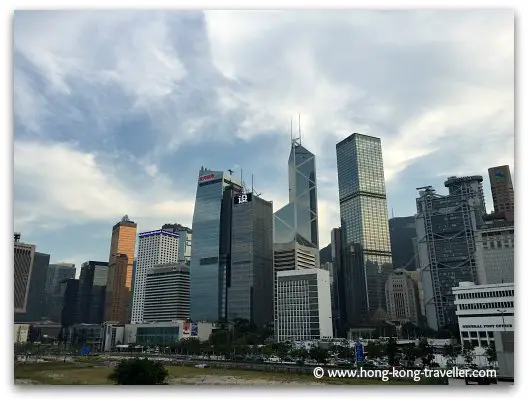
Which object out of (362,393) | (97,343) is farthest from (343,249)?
(362,393)

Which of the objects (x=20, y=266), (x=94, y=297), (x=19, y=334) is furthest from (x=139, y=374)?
(x=94, y=297)

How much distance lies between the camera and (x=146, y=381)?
429 inches

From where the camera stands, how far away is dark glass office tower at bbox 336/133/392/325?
2643 inches

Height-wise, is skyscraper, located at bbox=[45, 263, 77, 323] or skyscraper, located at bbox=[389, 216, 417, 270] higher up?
skyscraper, located at bbox=[389, 216, 417, 270]

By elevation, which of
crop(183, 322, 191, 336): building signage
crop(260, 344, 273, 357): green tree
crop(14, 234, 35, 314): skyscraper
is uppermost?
crop(14, 234, 35, 314): skyscraper

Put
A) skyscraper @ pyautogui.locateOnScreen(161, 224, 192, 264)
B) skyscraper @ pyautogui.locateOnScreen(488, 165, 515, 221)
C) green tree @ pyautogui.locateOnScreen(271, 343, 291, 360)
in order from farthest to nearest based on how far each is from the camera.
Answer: skyscraper @ pyautogui.locateOnScreen(161, 224, 192, 264) < green tree @ pyautogui.locateOnScreen(271, 343, 291, 360) < skyscraper @ pyautogui.locateOnScreen(488, 165, 515, 221)

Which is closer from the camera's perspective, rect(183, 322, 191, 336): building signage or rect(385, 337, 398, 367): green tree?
rect(385, 337, 398, 367): green tree

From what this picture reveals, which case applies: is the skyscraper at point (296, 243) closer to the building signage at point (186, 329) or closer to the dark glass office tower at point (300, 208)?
the dark glass office tower at point (300, 208)

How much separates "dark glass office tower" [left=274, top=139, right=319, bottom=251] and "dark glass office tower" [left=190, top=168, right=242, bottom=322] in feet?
29.6

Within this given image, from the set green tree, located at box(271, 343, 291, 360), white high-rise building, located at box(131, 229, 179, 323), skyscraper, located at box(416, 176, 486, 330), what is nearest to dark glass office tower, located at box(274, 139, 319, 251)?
skyscraper, located at box(416, 176, 486, 330)

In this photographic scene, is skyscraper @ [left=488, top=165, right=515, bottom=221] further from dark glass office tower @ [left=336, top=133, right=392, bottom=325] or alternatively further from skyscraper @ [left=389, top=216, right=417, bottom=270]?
dark glass office tower @ [left=336, top=133, right=392, bottom=325]

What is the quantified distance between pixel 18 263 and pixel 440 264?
175 feet

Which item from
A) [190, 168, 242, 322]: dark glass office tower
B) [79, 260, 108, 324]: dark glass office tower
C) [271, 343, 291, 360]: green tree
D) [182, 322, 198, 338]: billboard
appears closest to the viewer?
[271, 343, 291, 360]: green tree
